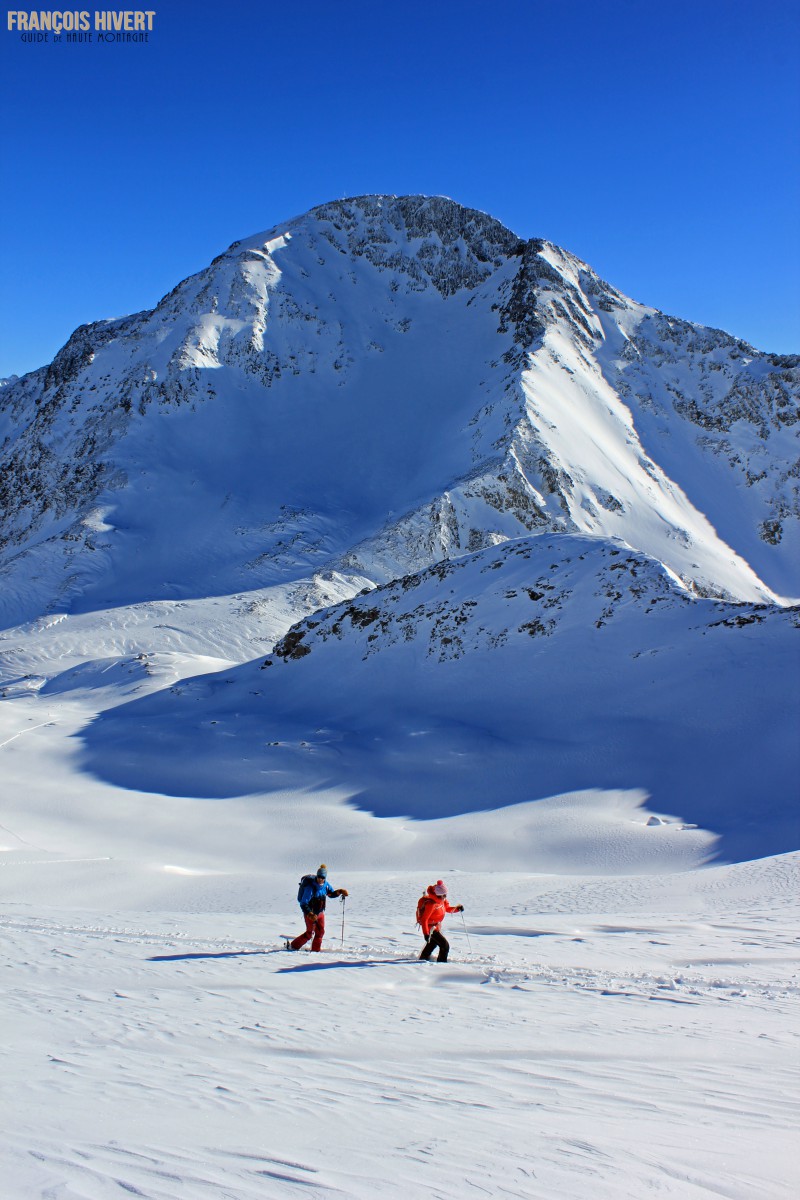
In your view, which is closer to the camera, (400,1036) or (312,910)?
(400,1036)

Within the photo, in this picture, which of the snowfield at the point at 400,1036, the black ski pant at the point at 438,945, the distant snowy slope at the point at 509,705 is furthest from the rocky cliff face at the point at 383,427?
the black ski pant at the point at 438,945

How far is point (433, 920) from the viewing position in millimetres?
10375

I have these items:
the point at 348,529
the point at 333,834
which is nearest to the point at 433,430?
the point at 348,529

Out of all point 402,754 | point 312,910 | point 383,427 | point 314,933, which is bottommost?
point 314,933

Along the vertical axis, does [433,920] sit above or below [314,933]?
above

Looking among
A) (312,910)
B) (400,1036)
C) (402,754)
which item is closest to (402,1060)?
(400,1036)

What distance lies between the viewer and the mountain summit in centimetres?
3116

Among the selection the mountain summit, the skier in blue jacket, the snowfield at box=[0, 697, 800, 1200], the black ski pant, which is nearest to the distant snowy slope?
the mountain summit

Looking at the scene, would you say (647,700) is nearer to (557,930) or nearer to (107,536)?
(557,930)

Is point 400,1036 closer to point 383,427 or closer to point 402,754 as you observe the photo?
point 402,754

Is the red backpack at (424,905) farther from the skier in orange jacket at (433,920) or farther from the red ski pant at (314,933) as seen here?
the red ski pant at (314,933)

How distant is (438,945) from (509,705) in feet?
69.0

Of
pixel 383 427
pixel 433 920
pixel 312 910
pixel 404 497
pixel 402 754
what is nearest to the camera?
pixel 433 920

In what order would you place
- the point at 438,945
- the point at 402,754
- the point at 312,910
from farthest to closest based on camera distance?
1. the point at 402,754
2. the point at 312,910
3. the point at 438,945
